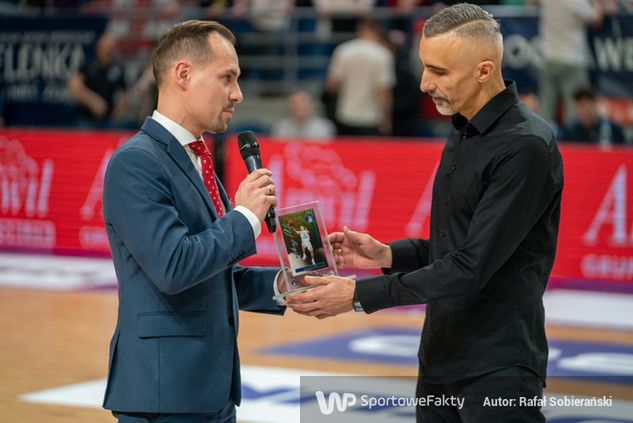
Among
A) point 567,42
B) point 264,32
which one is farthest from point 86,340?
point 264,32

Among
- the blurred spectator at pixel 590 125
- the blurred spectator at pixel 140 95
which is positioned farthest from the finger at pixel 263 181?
the blurred spectator at pixel 140 95

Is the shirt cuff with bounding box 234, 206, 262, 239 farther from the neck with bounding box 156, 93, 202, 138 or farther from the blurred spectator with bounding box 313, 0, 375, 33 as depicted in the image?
the blurred spectator with bounding box 313, 0, 375, 33

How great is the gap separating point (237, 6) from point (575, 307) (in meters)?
7.49

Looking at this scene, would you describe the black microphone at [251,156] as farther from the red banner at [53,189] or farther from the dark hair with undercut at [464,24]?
the red banner at [53,189]

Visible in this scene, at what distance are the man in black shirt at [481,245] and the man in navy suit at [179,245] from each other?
0.49m

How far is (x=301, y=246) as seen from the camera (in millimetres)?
3992

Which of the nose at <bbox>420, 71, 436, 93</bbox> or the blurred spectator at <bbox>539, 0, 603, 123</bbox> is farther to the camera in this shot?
the blurred spectator at <bbox>539, 0, 603, 123</bbox>

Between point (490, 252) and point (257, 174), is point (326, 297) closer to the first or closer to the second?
point (257, 174)

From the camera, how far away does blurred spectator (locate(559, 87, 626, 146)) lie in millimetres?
11961

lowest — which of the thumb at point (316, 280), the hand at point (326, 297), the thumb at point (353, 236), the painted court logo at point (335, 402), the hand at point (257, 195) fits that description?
the painted court logo at point (335, 402)

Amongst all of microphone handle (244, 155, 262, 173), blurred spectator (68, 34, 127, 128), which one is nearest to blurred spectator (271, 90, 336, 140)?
blurred spectator (68, 34, 127, 128)

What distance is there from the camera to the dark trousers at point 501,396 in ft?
11.9

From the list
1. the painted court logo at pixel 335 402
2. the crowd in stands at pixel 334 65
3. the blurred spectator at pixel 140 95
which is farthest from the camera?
the blurred spectator at pixel 140 95

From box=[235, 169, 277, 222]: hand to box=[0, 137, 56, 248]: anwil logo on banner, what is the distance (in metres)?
10.0
